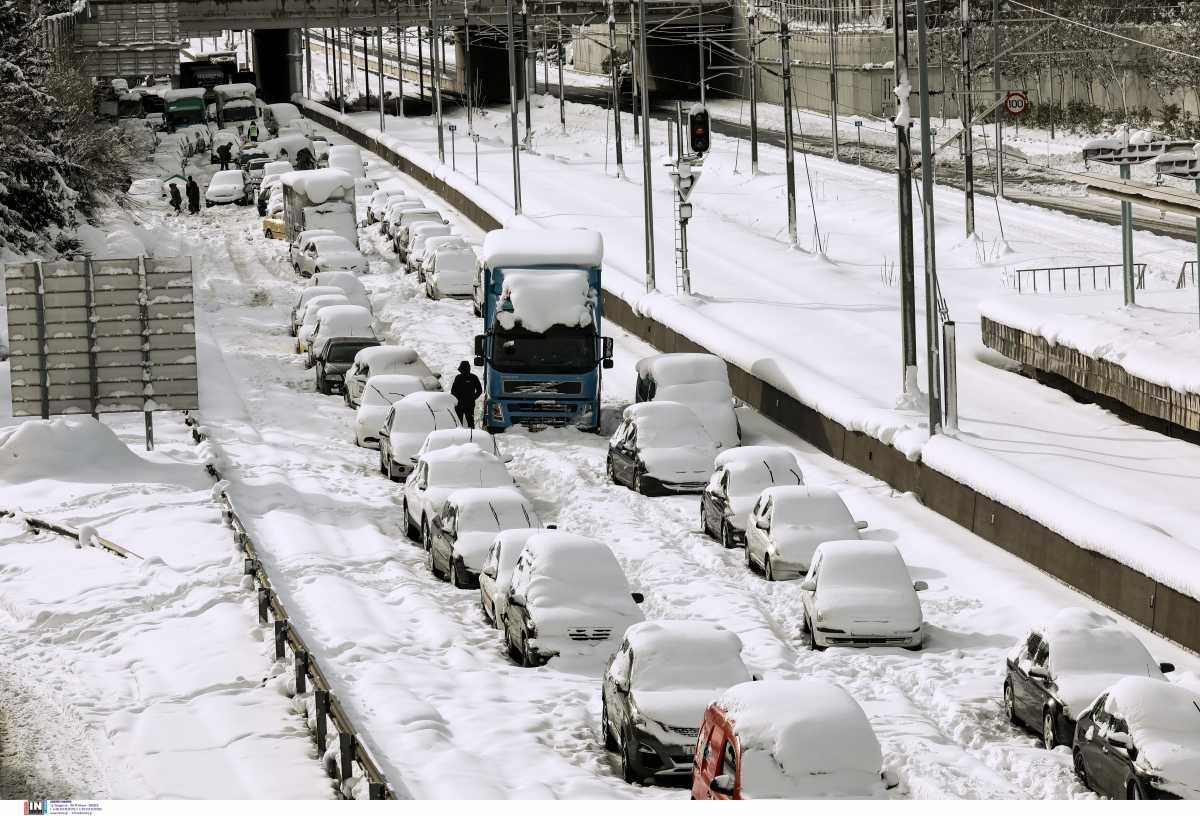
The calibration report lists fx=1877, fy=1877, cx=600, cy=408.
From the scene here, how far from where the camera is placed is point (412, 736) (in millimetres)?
18953

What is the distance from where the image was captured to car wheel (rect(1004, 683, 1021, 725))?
1984 centimetres

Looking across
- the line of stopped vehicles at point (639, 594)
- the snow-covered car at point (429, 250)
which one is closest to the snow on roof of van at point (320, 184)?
the snow-covered car at point (429, 250)

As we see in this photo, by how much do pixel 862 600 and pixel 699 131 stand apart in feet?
76.3

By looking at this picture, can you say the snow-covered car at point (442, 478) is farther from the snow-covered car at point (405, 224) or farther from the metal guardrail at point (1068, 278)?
the snow-covered car at point (405, 224)

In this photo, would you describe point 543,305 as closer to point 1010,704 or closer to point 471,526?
point 471,526

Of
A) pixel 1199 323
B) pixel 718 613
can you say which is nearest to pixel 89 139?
pixel 1199 323

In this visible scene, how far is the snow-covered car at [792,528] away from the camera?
83.2 ft

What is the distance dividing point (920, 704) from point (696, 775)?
198 inches

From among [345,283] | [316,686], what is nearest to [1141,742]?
[316,686]

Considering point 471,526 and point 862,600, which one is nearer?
point 862,600

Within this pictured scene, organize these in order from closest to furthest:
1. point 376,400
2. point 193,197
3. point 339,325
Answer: point 376,400 < point 339,325 < point 193,197

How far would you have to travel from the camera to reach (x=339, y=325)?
41406mm

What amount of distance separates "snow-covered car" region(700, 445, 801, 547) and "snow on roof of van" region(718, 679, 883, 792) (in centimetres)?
1112

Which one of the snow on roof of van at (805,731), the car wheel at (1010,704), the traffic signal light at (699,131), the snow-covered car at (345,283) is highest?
the traffic signal light at (699,131)
